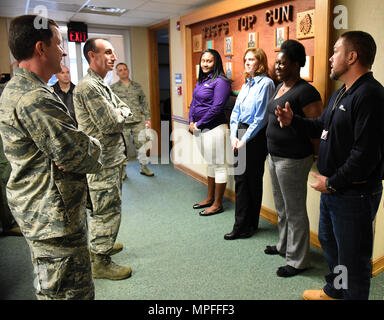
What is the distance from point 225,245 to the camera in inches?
105

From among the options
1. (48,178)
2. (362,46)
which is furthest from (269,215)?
(48,178)

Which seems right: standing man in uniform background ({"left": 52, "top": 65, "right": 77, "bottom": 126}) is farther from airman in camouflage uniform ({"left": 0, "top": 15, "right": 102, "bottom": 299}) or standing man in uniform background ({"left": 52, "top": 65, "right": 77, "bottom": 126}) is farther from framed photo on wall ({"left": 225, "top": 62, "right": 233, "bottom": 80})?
airman in camouflage uniform ({"left": 0, "top": 15, "right": 102, "bottom": 299})

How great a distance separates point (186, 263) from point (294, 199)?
0.94 m

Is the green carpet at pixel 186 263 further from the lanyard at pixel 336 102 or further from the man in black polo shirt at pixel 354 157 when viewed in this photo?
the lanyard at pixel 336 102

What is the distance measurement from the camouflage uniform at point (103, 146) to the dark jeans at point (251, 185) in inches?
40.7

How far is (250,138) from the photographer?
256cm

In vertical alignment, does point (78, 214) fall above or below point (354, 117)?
below

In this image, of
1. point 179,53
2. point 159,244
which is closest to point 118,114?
point 159,244

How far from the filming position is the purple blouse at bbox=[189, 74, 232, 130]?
3000mm

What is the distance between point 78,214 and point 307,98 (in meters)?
1.51

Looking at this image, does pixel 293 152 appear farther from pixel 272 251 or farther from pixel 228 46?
pixel 228 46

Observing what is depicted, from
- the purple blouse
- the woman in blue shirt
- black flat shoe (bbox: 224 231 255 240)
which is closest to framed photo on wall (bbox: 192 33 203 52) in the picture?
the purple blouse

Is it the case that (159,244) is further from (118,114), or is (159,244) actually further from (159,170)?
(159,170)
